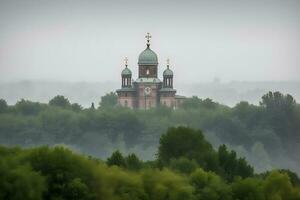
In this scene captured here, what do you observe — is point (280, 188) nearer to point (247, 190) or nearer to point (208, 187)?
point (247, 190)

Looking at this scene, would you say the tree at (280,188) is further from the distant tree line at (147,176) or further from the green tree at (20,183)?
the green tree at (20,183)

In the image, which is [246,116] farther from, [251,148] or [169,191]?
[169,191]

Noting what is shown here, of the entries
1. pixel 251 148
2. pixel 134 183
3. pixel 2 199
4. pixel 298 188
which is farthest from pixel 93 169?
pixel 251 148

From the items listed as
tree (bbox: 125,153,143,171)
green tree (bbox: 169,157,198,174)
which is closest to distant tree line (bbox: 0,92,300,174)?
green tree (bbox: 169,157,198,174)

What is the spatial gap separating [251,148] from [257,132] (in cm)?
788

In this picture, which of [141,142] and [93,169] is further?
[141,142]

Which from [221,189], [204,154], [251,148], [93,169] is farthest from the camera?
[251,148]

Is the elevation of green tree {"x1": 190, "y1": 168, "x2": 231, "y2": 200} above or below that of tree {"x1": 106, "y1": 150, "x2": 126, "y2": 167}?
below

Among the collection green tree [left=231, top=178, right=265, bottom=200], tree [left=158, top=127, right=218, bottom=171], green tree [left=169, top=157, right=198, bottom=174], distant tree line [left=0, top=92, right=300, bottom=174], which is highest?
distant tree line [left=0, top=92, right=300, bottom=174]

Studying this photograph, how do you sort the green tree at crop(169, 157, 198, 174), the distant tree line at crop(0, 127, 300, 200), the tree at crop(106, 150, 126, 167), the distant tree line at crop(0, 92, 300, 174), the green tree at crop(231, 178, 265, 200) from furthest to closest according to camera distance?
the distant tree line at crop(0, 92, 300, 174)
the green tree at crop(169, 157, 198, 174)
the tree at crop(106, 150, 126, 167)
the green tree at crop(231, 178, 265, 200)
the distant tree line at crop(0, 127, 300, 200)

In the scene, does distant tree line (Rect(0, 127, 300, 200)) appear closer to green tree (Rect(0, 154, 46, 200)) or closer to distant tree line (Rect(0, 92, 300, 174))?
green tree (Rect(0, 154, 46, 200))

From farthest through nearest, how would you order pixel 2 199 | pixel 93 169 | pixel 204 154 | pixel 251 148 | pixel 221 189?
pixel 251 148, pixel 204 154, pixel 221 189, pixel 93 169, pixel 2 199

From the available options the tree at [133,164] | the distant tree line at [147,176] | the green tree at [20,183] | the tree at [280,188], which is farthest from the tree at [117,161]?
the green tree at [20,183]

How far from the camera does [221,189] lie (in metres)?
101
